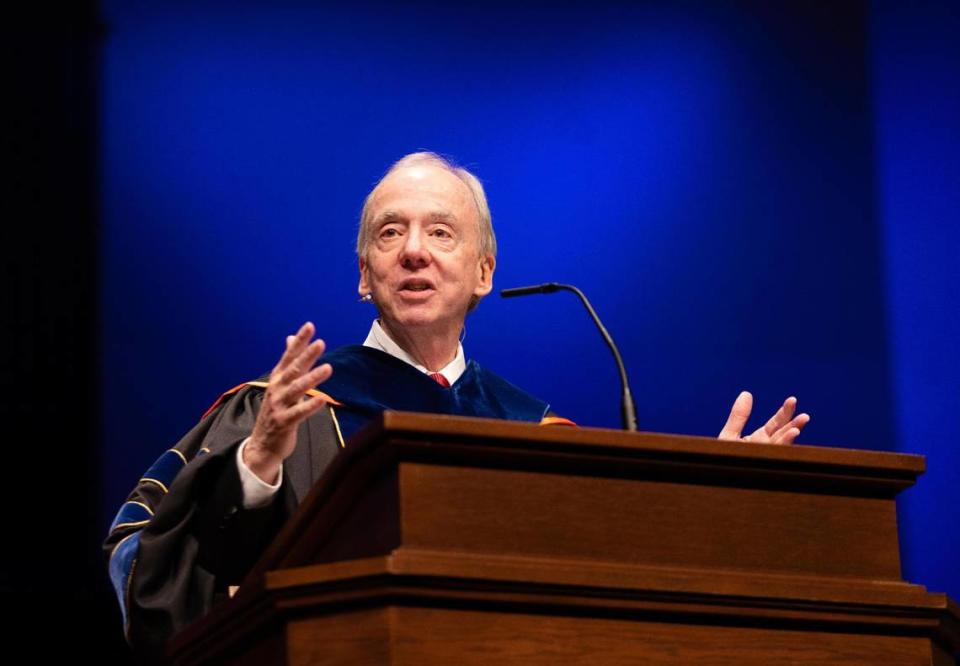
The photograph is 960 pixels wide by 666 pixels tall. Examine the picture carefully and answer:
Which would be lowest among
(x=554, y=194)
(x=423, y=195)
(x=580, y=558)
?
(x=580, y=558)

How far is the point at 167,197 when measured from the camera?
414 cm

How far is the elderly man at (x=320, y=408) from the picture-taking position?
242 centimetres

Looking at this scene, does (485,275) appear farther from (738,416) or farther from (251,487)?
(251,487)

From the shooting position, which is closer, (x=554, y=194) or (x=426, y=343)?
(x=426, y=343)

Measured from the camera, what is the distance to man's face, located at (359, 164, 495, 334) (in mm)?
3416

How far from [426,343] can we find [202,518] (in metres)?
1.15

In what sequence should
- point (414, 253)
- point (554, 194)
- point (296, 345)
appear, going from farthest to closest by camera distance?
point (554, 194)
point (414, 253)
point (296, 345)

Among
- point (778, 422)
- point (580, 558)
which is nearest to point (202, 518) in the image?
point (580, 558)

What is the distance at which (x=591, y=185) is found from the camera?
4.66 m

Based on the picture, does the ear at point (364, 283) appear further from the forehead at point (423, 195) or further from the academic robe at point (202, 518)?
the academic robe at point (202, 518)

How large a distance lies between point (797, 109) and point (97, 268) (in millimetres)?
2282

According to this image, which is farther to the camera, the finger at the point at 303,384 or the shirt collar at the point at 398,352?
the shirt collar at the point at 398,352

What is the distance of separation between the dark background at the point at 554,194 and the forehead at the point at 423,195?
803mm

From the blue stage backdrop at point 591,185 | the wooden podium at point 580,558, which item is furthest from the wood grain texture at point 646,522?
the blue stage backdrop at point 591,185
